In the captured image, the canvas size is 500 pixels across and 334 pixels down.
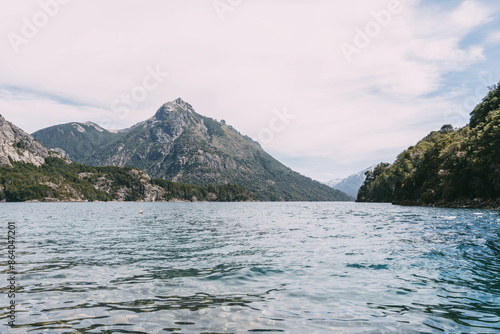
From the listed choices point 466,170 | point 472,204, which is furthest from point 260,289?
point 466,170

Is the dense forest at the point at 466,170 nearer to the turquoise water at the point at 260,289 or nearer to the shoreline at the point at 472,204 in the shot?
the shoreline at the point at 472,204

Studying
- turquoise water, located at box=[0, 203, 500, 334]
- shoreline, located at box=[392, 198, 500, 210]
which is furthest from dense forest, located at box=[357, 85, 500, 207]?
turquoise water, located at box=[0, 203, 500, 334]

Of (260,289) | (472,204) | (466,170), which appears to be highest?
(466,170)

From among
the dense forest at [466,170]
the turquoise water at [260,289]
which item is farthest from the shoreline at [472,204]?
the turquoise water at [260,289]

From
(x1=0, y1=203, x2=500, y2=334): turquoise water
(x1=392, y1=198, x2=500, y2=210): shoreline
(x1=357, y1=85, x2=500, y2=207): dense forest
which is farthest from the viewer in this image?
(x1=357, y1=85, x2=500, y2=207): dense forest

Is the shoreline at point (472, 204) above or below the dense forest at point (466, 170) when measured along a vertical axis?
below

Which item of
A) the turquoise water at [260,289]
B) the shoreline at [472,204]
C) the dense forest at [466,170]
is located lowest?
the turquoise water at [260,289]

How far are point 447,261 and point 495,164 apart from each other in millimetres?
73302

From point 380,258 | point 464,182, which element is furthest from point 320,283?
point 464,182

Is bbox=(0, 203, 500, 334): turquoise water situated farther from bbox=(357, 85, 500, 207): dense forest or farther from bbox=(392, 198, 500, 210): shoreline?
bbox=(357, 85, 500, 207): dense forest

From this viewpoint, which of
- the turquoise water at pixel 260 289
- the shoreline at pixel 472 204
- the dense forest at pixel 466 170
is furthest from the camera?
the dense forest at pixel 466 170

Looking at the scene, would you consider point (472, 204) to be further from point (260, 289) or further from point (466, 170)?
point (260, 289)

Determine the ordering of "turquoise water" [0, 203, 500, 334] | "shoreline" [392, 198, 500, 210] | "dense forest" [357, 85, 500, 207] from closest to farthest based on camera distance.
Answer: "turquoise water" [0, 203, 500, 334] → "shoreline" [392, 198, 500, 210] → "dense forest" [357, 85, 500, 207]

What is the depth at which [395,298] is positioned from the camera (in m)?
11.8
